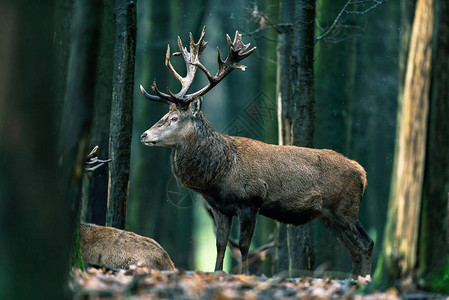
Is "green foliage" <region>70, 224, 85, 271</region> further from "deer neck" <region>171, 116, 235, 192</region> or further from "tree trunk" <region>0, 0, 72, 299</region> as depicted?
"deer neck" <region>171, 116, 235, 192</region>

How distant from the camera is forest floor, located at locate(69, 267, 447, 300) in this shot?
450 cm

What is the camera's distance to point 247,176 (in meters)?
9.22

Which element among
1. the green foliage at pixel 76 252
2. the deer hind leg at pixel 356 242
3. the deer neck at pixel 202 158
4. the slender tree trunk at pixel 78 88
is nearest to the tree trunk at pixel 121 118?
the deer neck at pixel 202 158

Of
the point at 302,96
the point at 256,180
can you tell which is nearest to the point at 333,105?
the point at 302,96

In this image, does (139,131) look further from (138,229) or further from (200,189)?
(200,189)

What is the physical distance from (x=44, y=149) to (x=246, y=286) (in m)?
1.92

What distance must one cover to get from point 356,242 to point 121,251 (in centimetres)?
340

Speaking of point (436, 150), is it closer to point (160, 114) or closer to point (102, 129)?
point (102, 129)

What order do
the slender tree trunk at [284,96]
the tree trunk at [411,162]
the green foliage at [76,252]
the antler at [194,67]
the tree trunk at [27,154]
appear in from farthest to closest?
the slender tree trunk at [284,96]
the antler at [194,67]
the green foliage at [76,252]
the tree trunk at [411,162]
the tree trunk at [27,154]

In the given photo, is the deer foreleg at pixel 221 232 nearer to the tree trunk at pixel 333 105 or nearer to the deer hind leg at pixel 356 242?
the deer hind leg at pixel 356 242

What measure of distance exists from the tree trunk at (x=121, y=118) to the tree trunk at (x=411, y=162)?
5.16 m

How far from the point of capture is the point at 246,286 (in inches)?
207

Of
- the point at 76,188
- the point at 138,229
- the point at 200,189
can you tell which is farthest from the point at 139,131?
the point at 76,188

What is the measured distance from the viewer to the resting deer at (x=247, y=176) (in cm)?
917
